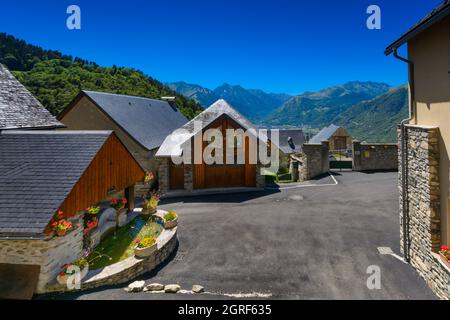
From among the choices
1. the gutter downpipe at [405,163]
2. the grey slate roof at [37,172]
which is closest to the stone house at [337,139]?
the gutter downpipe at [405,163]

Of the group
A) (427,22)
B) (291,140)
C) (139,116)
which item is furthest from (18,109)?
(291,140)

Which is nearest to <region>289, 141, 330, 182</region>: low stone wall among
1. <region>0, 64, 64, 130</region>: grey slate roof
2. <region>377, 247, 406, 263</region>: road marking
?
<region>377, 247, 406, 263</region>: road marking

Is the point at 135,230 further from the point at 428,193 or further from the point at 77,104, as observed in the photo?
the point at 77,104

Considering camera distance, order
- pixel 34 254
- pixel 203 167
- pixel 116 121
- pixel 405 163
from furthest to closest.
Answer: pixel 116 121, pixel 203 167, pixel 405 163, pixel 34 254

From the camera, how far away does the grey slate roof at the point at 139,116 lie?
22.1 meters

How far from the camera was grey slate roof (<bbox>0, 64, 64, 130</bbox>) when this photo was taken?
13.1 m

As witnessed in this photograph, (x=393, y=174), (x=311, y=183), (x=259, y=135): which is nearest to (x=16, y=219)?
(x=259, y=135)

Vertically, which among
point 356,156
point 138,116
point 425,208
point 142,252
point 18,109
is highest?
point 138,116

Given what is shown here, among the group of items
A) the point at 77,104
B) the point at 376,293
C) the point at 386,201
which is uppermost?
the point at 77,104

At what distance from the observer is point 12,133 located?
36.4 ft

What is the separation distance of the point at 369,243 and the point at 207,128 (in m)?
13.2

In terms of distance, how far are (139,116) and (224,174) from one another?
35.4 ft

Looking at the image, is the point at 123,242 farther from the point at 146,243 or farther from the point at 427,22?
the point at 427,22

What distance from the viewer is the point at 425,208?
8.46 metres
